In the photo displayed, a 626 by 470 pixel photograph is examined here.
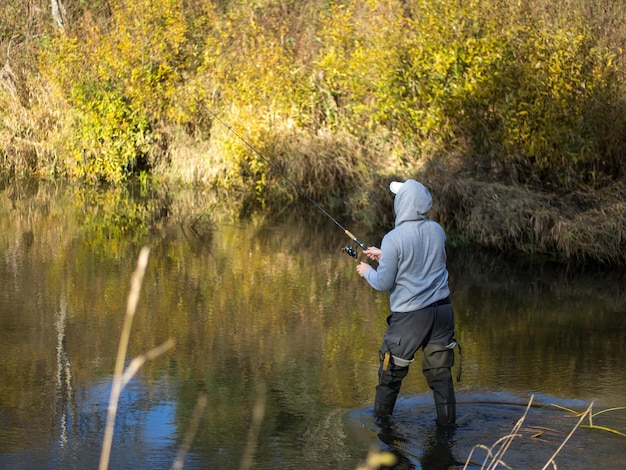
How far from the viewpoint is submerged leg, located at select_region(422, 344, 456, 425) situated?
656 centimetres

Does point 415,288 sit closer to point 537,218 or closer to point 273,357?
point 273,357

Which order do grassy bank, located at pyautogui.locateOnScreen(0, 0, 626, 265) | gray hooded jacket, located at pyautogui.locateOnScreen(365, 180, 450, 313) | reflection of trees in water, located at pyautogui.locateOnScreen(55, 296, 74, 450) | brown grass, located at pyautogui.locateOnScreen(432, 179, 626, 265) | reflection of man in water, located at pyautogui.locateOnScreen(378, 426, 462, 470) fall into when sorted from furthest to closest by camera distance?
grassy bank, located at pyautogui.locateOnScreen(0, 0, 626, 265) → brown grass, located at pyautogui.locateOnScreen(432, 179, 626, 265) → reflection of trees in water, located at pyautogui.locateOnScreen(55, 296, 74, 450) → gray hooded jacket, located at pyautogui.locateOnScreen(365, 180, 450, 313) → reflection of man in water, located at pyautogui.locateOnScreen(378, 426, 462, 470)

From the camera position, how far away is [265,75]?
1962 cm

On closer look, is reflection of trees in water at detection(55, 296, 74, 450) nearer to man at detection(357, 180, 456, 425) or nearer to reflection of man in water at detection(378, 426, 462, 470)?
reflection of man in water at detection(378, 426, 462, 470)

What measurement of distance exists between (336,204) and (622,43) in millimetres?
6051

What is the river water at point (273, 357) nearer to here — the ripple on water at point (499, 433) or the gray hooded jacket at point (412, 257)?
the ripple on water at point (499, 433)

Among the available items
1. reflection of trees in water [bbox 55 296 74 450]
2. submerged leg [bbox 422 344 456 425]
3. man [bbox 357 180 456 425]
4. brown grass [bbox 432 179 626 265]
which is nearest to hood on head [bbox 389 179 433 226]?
man [bbox 357 180 456 425]

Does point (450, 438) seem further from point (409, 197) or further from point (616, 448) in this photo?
point (409, 197)

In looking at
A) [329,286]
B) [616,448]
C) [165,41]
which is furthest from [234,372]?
[165,41]

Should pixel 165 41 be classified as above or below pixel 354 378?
above

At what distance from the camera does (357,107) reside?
58.3 ft

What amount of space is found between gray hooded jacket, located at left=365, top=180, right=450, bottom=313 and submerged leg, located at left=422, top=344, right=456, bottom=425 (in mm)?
323

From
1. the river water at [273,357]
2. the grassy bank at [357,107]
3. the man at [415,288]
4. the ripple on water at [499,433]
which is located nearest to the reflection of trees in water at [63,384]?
the river water at [273,357]

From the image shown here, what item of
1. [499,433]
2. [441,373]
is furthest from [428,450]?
[499,433]
